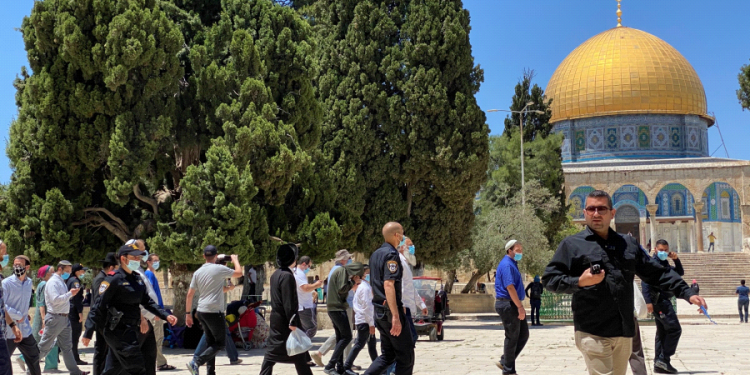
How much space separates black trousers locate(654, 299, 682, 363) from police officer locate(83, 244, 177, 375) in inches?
231

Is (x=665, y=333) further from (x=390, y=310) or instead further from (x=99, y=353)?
(x=99, y=353)

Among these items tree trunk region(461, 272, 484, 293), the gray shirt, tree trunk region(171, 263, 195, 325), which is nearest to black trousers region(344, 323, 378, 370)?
the gray shirt

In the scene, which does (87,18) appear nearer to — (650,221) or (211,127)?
(211,127)

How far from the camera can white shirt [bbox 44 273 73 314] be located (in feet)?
32.6

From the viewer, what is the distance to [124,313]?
6883mm

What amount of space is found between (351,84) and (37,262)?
33.2 ft

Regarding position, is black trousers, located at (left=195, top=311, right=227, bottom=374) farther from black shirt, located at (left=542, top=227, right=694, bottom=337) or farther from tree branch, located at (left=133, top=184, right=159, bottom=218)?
tree branch, located at (left=133, top=184, right=159, bottom=218)

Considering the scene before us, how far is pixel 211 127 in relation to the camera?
1569 cm

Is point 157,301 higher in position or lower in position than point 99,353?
higher

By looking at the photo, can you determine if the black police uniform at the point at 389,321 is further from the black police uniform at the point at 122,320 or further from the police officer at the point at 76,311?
the police officer at the point at 76,311

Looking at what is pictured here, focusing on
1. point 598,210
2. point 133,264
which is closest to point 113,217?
point 133,264

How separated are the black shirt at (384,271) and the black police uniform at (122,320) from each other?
5.98 ft

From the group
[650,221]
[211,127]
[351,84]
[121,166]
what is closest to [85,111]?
[121,166]

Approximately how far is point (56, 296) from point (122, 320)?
139 inches
